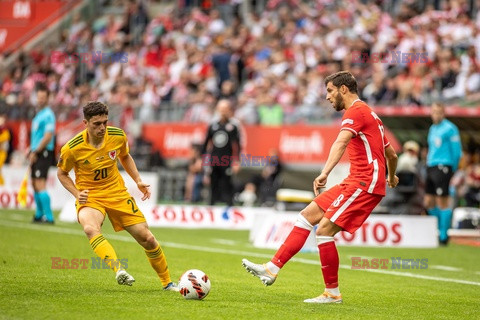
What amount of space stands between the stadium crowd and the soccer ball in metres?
13.8

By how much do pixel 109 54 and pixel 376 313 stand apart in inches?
989

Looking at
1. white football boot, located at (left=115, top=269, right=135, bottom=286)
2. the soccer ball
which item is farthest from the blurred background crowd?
white football boot, located at (left=115, top=269, right=135, bottom=286)

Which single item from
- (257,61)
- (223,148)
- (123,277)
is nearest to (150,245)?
(123,277)

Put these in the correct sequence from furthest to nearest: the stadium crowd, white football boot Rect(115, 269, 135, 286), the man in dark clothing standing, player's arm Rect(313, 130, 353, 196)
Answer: the stadium crowd, the man in dark clothing standing, white football boot Rect(115, 269, 135, 286), player's arm Rect(313, 130, 353, 196)

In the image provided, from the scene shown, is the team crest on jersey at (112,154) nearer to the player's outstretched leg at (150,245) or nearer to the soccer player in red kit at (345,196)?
the player's outstretched leg at (150,245)

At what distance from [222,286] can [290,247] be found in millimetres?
1448

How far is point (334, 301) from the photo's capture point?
30.7ft

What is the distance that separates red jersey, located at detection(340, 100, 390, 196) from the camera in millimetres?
9281

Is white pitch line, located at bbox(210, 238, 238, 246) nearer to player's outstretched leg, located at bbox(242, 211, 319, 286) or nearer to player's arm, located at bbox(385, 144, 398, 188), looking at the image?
player's arm, located at bbox(385, 144, 398, 188)

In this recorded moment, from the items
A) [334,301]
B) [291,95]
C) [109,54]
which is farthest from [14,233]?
[109,54]

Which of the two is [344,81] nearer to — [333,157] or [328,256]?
[333,157]

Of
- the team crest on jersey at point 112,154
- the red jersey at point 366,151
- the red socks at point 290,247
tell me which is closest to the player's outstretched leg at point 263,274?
the red socks at point 290,247

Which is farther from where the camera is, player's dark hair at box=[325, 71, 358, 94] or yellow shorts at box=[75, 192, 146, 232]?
yellow shorts at box=[75, 192, 146, 232]

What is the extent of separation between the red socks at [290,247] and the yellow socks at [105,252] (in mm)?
1495
